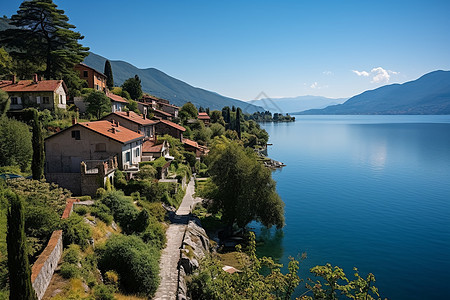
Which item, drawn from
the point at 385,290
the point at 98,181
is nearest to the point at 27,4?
the point at 98,181

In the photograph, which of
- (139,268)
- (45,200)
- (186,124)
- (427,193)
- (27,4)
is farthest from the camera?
(186,124)

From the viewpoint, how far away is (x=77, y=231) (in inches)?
727

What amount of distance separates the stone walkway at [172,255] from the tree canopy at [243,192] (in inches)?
173

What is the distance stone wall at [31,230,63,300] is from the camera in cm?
1338

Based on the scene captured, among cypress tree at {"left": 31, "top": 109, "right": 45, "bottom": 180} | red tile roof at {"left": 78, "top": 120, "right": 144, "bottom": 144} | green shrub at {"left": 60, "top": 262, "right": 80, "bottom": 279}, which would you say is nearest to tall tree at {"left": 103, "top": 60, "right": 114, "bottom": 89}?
red tile roof at {"left": 78, "top": 120, "right": 144, "bottom": 144}

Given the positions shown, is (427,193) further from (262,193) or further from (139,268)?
(139,268)

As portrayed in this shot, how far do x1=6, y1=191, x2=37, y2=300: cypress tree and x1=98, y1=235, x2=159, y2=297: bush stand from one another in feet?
21.6

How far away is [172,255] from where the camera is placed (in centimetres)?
2348

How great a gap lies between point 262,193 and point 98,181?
17387mm

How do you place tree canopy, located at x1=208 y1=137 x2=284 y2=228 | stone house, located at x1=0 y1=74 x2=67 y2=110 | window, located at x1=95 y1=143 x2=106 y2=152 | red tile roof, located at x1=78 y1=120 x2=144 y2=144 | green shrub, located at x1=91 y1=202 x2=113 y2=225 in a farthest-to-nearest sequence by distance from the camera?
stone house, located at x1=0 y1=74 x2=67 y2=110 < tree canopy, located at x1=208 y1=137 x2=284 y2=228 < red tile roof, located at x1=78 y1=120 x2=144 y2=144 < window, located at x1=95 y1=143 x2=106 y2=152 < green shrub, located at x1=91 y1=202 x2=113 y2=225

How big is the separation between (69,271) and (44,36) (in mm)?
43985

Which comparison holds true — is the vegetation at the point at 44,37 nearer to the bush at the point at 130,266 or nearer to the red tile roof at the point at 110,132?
the red tile roof at the point at 110,132

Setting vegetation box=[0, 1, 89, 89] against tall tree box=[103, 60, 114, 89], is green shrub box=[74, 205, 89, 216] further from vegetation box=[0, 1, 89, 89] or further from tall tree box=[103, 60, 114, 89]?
tall tree box=[103, 60, 114, 89]

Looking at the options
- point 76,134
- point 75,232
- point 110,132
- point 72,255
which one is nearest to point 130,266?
point 72,255
